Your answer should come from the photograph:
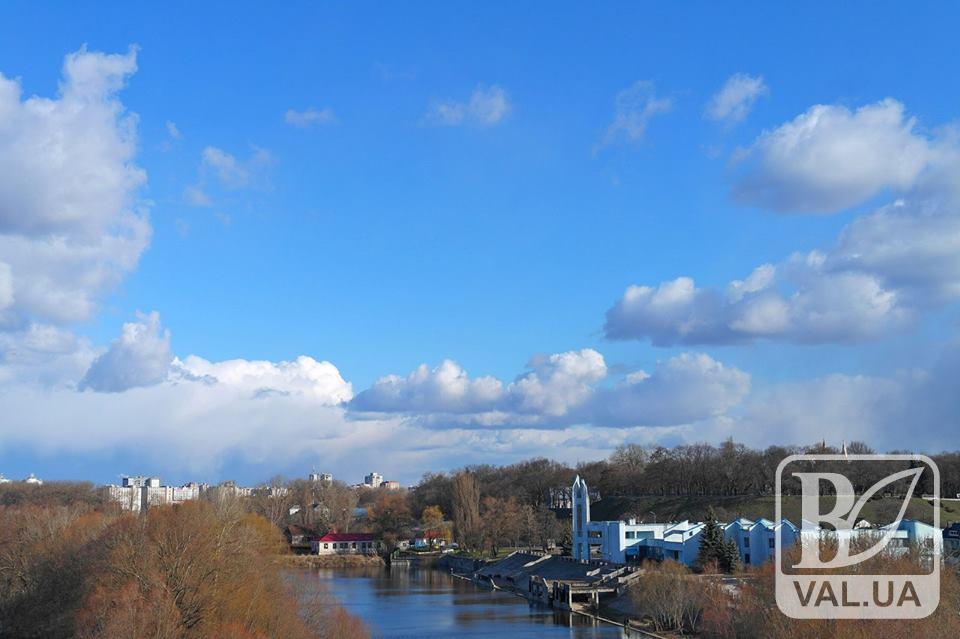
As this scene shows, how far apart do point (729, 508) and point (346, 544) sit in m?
38.5

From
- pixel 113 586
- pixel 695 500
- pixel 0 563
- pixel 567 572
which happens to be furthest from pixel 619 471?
pixel 113 586

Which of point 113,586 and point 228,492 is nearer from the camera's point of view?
point 113,586

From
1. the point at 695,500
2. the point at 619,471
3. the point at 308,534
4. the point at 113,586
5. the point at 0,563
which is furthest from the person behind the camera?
the point at 619,471

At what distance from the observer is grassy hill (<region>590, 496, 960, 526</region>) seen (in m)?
61.8

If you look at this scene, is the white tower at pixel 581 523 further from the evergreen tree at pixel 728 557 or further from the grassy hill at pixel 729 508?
the grassy hill at pixel 729 508

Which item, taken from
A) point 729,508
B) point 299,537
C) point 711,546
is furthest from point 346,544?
point 711,546

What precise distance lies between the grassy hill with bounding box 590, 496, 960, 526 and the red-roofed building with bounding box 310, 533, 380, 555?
900 inches

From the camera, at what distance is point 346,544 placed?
8819 cm

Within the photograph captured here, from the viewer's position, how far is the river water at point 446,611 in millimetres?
37906

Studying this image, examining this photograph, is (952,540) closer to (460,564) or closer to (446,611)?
(446,611)

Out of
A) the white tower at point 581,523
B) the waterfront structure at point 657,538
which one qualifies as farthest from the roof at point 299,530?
the white tower at point 581,523

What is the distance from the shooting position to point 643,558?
5284 centimetres

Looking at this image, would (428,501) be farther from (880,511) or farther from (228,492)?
(880,511)

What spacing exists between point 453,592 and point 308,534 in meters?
41.5
